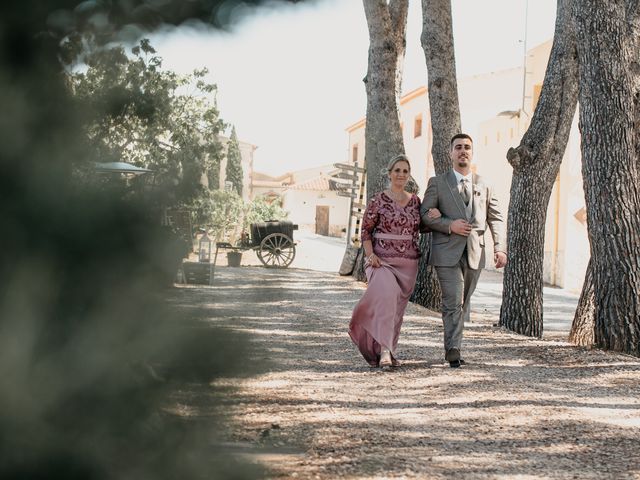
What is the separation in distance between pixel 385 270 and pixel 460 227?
0.68 meters

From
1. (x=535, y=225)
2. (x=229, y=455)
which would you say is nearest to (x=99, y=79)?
(x=229, y=455)

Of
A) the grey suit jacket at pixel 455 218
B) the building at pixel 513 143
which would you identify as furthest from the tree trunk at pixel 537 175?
the building at pixel 513 143

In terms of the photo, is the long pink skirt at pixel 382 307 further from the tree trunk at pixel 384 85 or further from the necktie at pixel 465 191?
the tree trunk at pixel 384 85

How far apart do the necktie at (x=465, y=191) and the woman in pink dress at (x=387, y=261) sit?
14.1 inches

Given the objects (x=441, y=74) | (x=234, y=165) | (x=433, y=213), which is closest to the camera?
(x=234, y=165)

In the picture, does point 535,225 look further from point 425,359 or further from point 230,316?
point 230,316

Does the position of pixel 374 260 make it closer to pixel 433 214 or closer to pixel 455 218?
pixel 433 214

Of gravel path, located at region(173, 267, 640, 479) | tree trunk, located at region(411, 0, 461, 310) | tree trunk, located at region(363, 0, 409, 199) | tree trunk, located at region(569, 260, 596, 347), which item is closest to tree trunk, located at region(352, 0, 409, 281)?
tree trunk, located at region(363, 0, 409, 199)

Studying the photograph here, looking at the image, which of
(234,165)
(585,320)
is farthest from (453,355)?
(234,165)

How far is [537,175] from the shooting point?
10219mm

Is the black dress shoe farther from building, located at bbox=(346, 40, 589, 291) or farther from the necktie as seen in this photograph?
building, located at bbox=(346, 40, 589, 291)

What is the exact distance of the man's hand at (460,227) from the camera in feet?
22.6

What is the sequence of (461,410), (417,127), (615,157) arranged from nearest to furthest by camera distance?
(461,410)
(615,157)
(417,127)

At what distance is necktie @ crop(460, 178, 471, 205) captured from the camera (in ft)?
23.3
